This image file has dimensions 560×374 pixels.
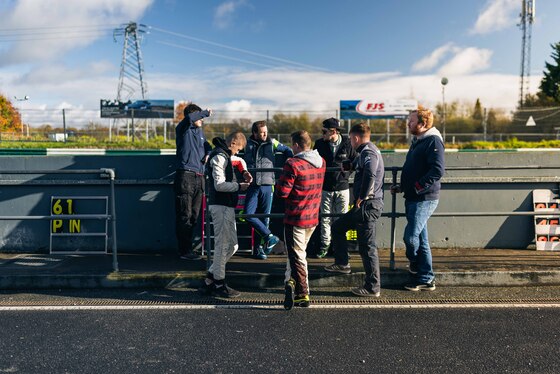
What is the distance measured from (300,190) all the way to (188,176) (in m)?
2.18

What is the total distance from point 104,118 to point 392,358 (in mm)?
17514

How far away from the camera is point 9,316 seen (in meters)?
4.84

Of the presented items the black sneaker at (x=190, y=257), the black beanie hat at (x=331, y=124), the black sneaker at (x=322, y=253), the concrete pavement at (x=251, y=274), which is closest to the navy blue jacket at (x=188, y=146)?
the black sneaker at (x=190, y=257)

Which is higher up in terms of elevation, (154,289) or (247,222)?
(247,222)

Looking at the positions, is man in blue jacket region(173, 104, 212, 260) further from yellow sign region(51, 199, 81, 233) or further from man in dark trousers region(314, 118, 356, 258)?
yellow sign region(51, 199, 81, 233)

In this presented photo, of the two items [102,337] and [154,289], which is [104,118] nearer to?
[154,289]

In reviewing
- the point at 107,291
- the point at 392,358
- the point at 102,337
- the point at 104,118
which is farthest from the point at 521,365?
the point at 104,118

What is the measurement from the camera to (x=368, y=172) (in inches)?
205

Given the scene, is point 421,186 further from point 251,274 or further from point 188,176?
point 188,176

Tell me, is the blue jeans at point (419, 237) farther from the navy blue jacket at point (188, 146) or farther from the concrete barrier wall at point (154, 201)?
the navy blue jacket at point (188, 146)

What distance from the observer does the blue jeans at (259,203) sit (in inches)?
266

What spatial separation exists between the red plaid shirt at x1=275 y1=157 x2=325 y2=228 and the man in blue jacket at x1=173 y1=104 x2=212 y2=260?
1934 mm

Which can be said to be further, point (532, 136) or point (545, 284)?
point (532, 136)

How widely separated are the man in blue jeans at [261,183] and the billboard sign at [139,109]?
45.8ft
